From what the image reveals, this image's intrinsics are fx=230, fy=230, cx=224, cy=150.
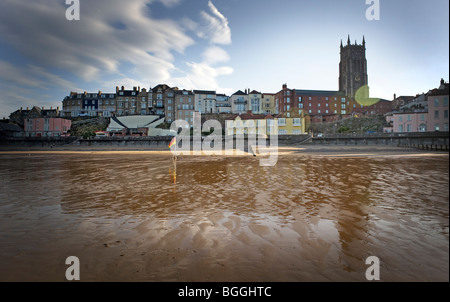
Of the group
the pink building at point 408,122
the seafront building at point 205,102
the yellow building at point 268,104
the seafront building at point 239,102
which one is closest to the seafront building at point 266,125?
the seafront building at point 239,102

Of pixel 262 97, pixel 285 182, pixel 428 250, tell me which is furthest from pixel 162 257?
pixel 262 97

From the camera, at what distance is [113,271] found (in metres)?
3.73

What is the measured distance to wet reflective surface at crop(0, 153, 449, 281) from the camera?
365 centimetres

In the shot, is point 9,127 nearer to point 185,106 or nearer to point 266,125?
point 185,106

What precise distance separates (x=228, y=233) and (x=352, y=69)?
475 feet

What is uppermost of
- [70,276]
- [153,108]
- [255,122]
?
[153,108]

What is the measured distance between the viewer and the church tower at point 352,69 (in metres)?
120

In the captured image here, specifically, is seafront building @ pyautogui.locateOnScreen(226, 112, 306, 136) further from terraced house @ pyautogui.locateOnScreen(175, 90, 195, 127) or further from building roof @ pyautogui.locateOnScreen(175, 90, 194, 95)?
building roof @ pyautogui.locateOnScreen(175, 90, 194, 95)

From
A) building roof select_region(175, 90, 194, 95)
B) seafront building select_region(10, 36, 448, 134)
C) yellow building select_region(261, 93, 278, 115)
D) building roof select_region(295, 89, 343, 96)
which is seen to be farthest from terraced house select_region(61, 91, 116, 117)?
building roof select_region(295, 89, 343, 96)

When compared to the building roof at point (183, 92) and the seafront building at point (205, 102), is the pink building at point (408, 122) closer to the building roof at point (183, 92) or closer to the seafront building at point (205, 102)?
the seafront building at point (205, 102)
